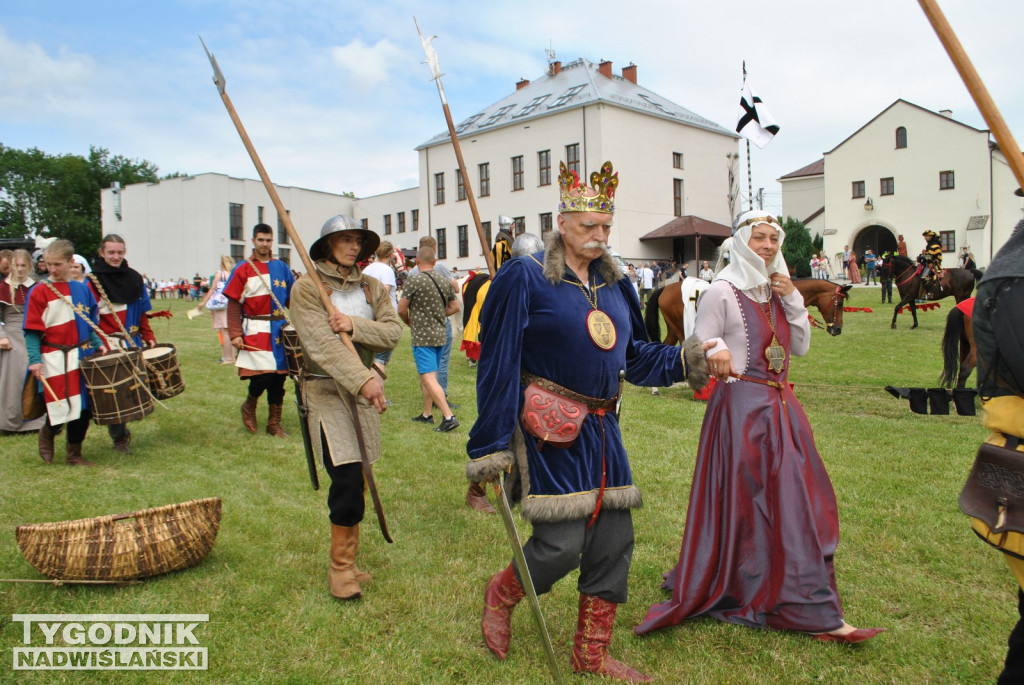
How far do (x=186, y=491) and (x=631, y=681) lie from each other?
4.11m

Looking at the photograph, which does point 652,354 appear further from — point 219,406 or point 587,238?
point 219,406

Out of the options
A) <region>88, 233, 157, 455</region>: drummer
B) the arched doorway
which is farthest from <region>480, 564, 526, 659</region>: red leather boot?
the arched doorway

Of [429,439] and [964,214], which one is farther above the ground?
[964,214]

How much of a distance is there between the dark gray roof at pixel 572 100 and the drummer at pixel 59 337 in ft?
104

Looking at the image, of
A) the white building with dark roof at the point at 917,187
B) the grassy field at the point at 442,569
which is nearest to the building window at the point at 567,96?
the white building with dark roof at the point at 917,187

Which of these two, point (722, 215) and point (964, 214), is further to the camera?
point (722, 215)

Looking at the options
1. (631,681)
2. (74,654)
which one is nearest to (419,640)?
(631,681)

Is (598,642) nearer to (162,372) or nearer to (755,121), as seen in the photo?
(755,121)

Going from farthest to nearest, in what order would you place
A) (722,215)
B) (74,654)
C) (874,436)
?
(722,215) → (874,436) → (74,654)

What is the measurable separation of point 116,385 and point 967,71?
609 cm

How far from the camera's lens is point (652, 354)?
344 centimetres

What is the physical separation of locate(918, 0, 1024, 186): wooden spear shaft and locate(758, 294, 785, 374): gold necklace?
5.30ft

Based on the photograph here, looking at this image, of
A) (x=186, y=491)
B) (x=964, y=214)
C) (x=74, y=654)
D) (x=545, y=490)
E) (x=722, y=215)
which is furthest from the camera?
(x=722, y=215)

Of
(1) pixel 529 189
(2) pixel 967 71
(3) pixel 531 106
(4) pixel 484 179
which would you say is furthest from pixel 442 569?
(4) pixel 484 179
